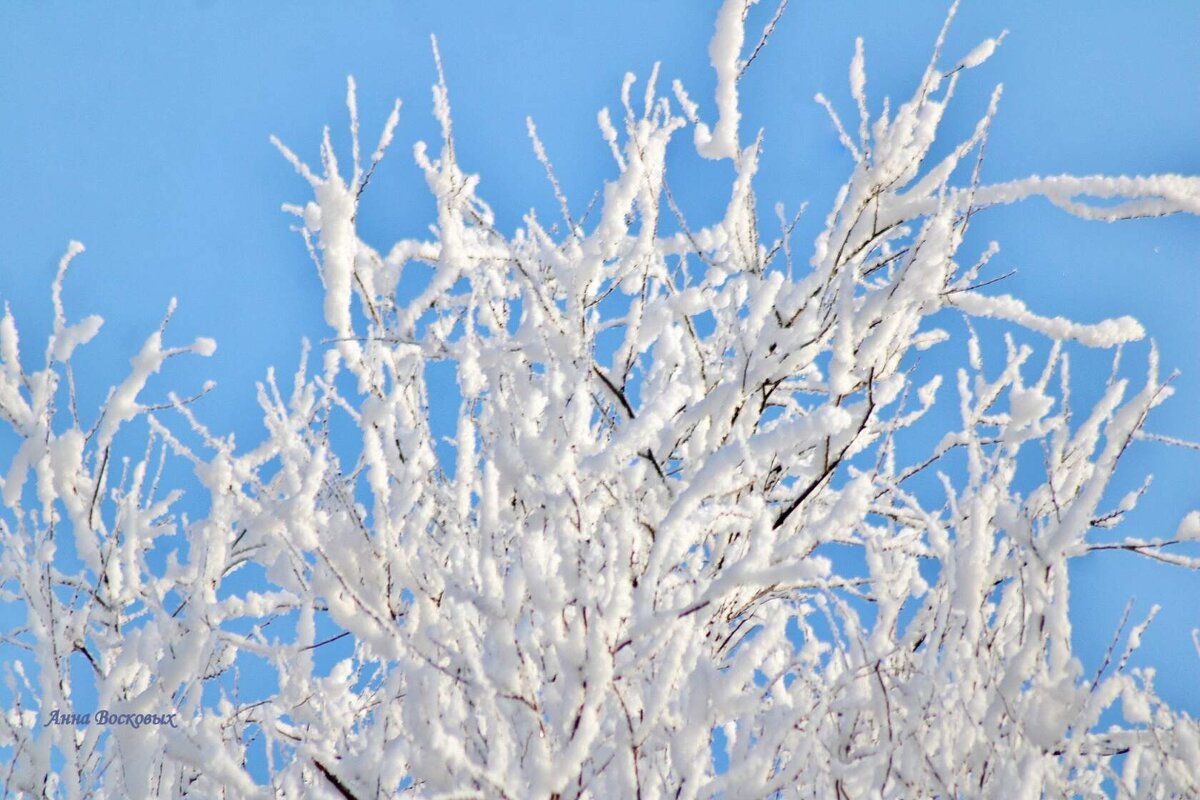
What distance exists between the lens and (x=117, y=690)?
3.00 metres

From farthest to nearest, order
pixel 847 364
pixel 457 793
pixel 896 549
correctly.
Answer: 1. pixel 896 549
2. pixel 847 364
3. pixel 457 793

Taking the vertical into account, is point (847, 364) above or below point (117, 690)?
above

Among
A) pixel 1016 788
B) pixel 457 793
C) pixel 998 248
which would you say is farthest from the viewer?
pixel 998 248

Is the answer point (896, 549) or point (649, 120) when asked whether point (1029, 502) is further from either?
point (649, 120)

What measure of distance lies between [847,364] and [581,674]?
960mm

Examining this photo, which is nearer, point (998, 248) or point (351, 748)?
point (351, 748)

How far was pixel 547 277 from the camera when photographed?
10.7ft

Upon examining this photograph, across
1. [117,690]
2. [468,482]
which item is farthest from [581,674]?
[117,690]

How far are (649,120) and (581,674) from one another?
2135 mm

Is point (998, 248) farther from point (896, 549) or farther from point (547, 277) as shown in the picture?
point (547, 277)

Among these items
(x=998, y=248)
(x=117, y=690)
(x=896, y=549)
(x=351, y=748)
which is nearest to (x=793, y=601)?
(x=896, y=549)

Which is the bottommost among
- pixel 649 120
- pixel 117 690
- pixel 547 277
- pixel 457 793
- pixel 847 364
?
pixel 457 793

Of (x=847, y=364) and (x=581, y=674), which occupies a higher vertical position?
(x=847, y=364)

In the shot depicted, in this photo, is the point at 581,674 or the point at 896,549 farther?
the point at 896,549
